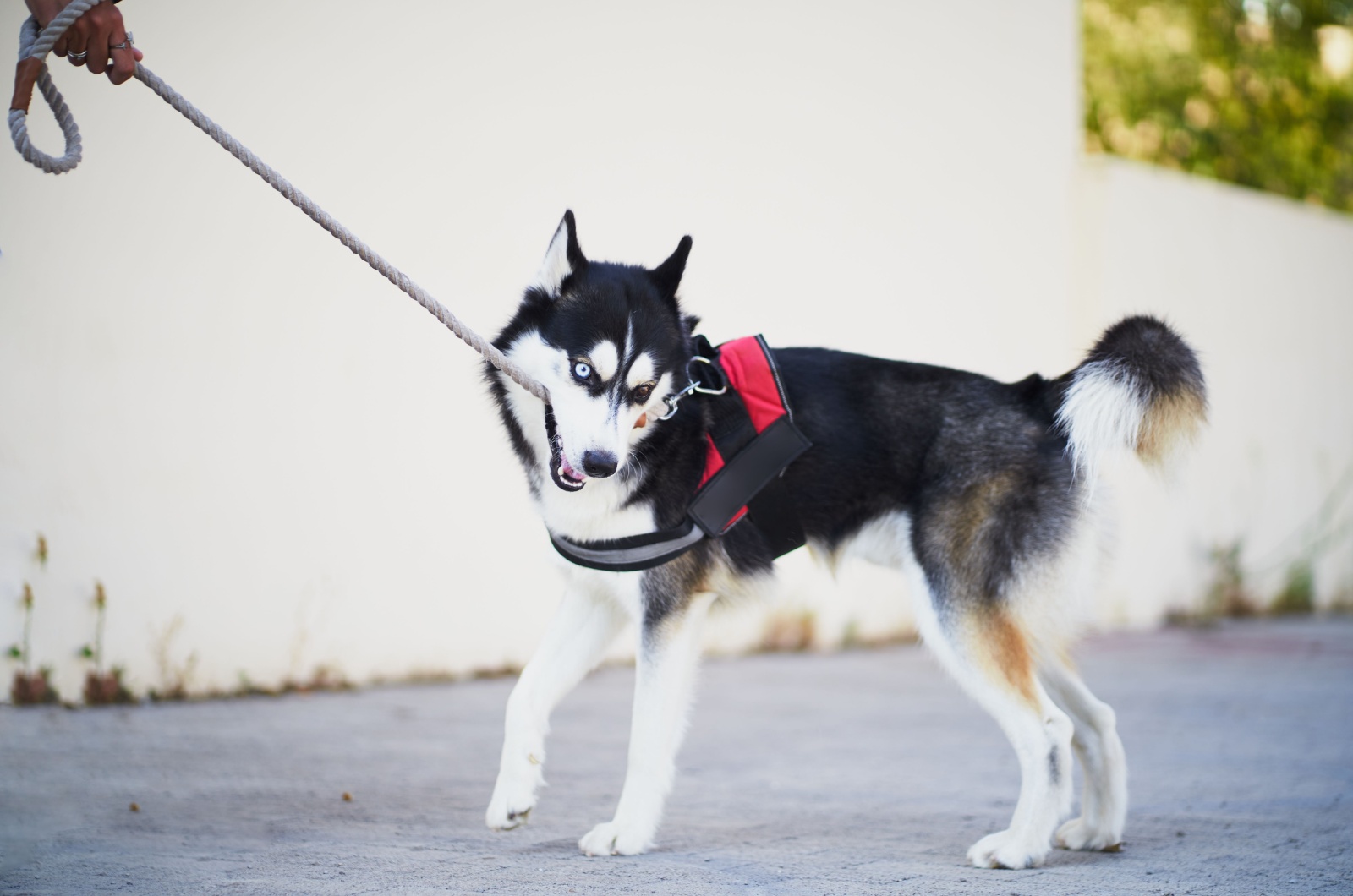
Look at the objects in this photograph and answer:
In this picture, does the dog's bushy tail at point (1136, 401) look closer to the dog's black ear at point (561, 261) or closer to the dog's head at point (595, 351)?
the dog's head at point (595, 351)

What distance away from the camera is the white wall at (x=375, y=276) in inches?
186

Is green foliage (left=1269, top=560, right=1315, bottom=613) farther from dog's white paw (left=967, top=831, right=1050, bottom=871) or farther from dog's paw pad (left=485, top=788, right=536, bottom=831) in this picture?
dog's paw pad (left=485, top=788, right=536, bottom=831)

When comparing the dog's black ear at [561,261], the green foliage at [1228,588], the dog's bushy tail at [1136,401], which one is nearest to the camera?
the dog's black ear at [561,261]

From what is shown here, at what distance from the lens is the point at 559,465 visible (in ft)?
9.68

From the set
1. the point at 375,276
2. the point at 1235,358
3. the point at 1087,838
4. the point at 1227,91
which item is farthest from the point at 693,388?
the point at 1227,91

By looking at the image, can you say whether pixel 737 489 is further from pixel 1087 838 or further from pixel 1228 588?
pixel 1228 588

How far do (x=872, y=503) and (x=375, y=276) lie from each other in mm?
3064

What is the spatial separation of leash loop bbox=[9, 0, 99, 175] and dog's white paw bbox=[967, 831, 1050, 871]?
106 inches

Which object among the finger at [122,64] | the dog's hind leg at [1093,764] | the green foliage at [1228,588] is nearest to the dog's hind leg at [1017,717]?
the dog's hind leg at [1093,764]

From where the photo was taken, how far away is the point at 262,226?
203 inches

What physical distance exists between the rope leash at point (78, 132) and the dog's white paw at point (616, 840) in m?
1.10

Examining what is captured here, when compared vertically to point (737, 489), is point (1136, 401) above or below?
above

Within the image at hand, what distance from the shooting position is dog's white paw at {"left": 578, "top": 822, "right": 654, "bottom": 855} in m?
2.94

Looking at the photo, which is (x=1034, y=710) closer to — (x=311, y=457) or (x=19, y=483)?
(x=311, y=457)
